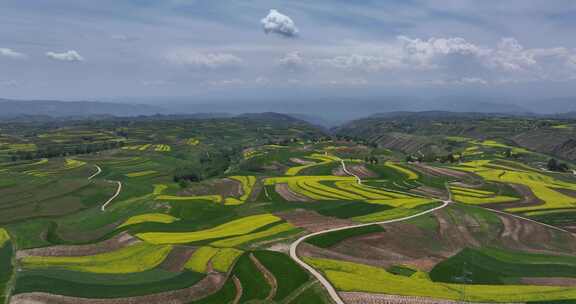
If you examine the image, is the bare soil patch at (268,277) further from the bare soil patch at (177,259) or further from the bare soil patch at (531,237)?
the bare soil patch at (531,237)

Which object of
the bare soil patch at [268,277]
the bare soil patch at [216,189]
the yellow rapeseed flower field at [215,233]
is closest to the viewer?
the bare soil patch at [268,277]

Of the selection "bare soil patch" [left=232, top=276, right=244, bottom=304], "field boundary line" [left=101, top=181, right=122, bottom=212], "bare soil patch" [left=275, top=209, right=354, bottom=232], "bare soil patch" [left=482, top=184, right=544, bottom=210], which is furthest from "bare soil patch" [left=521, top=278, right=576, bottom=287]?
"field boundary line" [left=101, top=181, right=122, bottom=212]

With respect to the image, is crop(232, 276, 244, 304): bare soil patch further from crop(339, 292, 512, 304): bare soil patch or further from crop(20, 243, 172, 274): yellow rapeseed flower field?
crop(20, 243, 172, 274): yellow rapeseed flower field

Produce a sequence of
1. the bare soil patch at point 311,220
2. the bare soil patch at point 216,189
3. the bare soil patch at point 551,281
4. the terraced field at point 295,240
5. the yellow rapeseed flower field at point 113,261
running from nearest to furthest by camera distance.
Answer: the terraced field at point 295,240 → the bare soil patch at point 551,281 → the yellow rapeseed flower field at point 113,261 → the bare soil patch at point 311,220 → the bare soil patch at point 216,189

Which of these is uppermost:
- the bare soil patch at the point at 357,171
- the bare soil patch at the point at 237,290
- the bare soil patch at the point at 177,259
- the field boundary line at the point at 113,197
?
the bare soil patch at the point at 357,171

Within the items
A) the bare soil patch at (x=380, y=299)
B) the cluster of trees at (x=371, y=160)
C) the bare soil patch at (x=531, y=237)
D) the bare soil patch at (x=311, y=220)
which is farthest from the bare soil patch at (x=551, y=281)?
the cluster of trees at (x=371, y=160)

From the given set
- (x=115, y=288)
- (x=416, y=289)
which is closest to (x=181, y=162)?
(x=115, y=288)

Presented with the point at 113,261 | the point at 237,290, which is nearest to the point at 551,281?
the point at 237,290

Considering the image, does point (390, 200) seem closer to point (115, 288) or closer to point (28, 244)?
point (115, 288)
